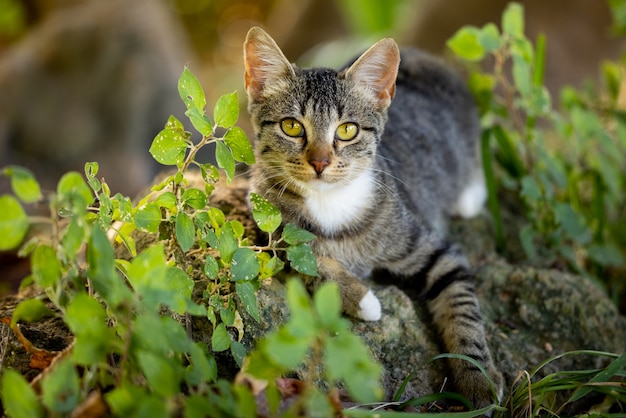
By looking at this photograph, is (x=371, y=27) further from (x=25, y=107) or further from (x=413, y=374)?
(x=413, y=374)

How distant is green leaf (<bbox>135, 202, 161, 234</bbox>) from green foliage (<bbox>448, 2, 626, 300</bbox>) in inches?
72.6

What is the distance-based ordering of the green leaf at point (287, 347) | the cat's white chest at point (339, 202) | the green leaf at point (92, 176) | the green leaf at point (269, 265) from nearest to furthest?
the green leaf at point (287, 347) < the green leaf at point (92, 176) < the green leaf at point (269, 265) < the cat's white chest at point (339, 202)

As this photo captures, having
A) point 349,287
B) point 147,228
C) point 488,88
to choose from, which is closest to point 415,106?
point 488,88

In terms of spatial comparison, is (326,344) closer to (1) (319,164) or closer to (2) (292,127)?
(1) (319,164)

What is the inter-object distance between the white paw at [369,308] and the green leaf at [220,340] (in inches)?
24.4

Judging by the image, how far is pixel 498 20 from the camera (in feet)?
21.1

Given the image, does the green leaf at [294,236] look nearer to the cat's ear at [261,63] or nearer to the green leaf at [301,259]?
the green leaf at [301,259]

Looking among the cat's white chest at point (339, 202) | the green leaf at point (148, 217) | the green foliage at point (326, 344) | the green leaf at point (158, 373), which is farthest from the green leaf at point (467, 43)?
the green leaf at point (158, 373)

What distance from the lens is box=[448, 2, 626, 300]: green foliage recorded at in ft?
10.8

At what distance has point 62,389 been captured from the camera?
154 centimetres

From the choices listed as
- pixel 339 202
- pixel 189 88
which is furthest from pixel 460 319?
pixel 189 88

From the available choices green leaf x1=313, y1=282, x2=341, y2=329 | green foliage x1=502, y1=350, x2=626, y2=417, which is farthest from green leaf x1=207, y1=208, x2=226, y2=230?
green foliage x1=502, y1=350, x2=626, y2=417

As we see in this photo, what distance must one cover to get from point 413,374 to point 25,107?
4.71m

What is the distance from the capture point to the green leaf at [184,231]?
2.01 metres
